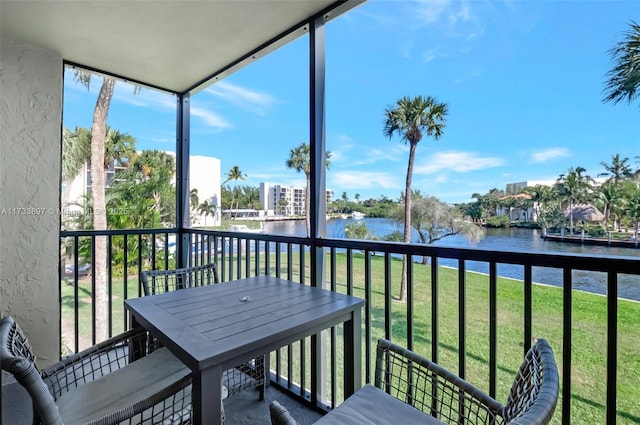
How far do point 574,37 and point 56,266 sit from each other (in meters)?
4.41

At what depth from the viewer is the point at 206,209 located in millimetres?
4105

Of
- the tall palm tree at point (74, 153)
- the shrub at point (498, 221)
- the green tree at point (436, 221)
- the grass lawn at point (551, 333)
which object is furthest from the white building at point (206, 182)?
the shrub at point (498, 221)

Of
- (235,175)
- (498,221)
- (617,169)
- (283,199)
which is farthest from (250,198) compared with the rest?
(617,169)

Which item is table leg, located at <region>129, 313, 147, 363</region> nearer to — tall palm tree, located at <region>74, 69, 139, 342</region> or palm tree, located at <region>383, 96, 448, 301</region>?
palm tree, located at <region>383, 96, 448, 301</region>

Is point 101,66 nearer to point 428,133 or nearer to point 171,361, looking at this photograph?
point 171,361

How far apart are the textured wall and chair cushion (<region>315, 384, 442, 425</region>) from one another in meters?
2.84

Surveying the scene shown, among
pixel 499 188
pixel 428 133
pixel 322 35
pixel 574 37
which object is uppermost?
pixel 322 35

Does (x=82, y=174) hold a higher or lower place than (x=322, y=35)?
lower

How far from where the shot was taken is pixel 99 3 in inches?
80.1

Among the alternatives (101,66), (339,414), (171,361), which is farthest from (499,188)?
(101,66)

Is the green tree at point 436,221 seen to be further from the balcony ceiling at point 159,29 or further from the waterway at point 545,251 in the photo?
the balcony ceiling at point 159,29

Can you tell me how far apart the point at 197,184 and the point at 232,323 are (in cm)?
308

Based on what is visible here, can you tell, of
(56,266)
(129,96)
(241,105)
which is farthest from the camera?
(241,105)

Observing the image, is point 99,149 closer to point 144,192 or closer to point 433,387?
point 144,192
